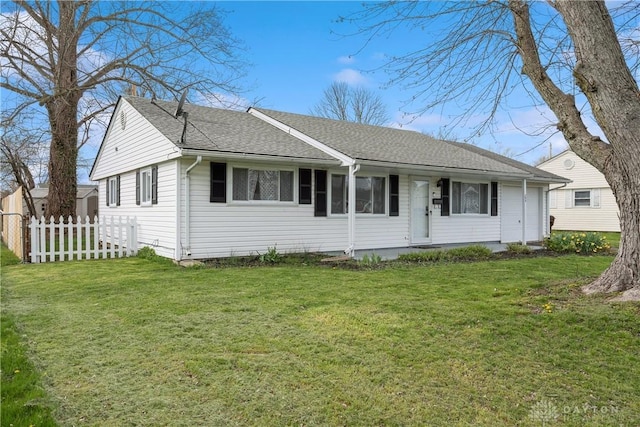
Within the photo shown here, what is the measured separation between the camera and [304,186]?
1116 cm

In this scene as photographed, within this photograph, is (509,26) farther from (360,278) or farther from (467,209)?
(467,209)

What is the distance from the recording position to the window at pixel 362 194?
11.8 metres

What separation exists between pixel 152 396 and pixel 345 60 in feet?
19.1

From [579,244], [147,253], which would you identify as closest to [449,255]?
[579,244]

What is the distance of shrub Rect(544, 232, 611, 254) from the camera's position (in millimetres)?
13117

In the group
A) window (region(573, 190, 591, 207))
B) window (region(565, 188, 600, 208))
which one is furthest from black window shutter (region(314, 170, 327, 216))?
window (region(573, 190, 591, 207))

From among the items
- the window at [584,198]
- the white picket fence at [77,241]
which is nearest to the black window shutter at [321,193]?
the white picket fence at [77,241]

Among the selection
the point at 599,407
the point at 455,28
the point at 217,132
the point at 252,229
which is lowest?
the point at 599,407

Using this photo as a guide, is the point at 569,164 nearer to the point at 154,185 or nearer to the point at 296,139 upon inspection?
the point at 296,139

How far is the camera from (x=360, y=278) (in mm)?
7789

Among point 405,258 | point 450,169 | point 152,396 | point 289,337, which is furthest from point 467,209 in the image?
point 152,396

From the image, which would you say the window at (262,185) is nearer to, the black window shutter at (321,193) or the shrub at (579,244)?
the black window shutter at (321,193)

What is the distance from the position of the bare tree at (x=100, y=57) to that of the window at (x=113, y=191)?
3746 millimetres

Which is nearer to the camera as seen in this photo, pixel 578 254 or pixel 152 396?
pixel 152 396
